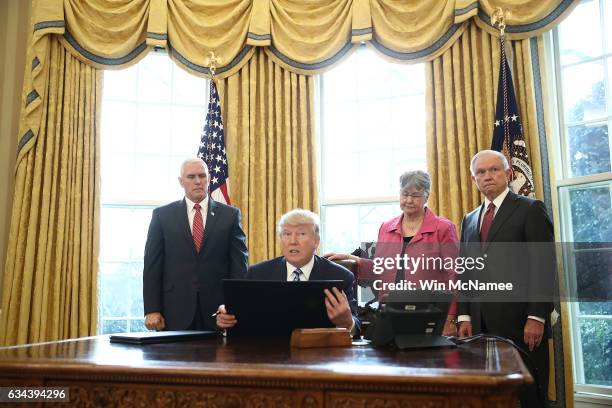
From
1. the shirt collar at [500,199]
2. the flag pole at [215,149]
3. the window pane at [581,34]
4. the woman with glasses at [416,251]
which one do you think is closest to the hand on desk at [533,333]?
the woman with glasses at [416,251]

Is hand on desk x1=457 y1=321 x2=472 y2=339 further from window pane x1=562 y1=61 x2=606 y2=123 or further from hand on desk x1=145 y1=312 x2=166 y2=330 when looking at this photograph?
window pane x1=562 y1=61 x2=606 y2=123

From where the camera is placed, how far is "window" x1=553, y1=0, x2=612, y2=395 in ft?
12.3

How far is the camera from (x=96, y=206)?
456 cm

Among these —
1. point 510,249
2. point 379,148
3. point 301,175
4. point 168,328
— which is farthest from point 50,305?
point 510,249

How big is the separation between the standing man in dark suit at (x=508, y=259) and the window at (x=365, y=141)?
1644mm

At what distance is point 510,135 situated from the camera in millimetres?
3908

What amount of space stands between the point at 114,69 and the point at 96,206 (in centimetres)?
111

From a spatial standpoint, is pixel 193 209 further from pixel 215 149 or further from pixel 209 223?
pixel 215 149

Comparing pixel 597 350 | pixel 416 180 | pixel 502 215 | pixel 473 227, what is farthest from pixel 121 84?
pixel 597 350

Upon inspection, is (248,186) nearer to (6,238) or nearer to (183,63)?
(183,63)

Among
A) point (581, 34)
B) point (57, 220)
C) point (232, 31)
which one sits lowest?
point (57, 220)

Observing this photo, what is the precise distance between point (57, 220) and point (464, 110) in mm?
3126

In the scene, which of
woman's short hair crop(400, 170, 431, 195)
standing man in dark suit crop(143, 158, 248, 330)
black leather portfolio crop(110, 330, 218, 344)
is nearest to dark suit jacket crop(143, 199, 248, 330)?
standing man in dark suit crop(143, 158, 248, 330)

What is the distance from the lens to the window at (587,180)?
3752mm
